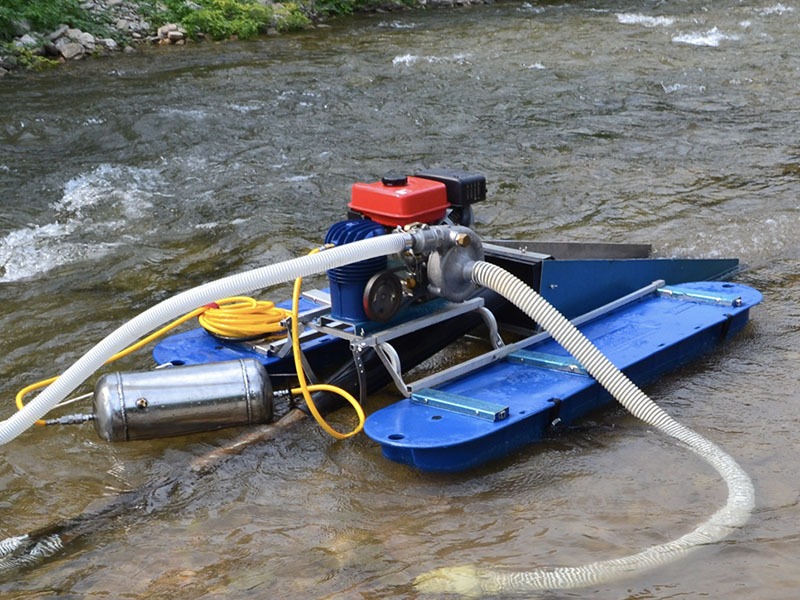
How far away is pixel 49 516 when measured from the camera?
385 cm

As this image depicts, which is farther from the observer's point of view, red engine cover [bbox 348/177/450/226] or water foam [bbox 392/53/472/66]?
water foam [bbox 392/53/472/66]

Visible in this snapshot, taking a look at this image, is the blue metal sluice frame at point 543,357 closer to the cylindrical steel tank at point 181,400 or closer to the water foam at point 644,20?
the cylindrical steel tank at point 181,400

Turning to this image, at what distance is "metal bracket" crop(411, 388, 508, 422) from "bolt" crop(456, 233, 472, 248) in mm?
678

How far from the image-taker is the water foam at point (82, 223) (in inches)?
268

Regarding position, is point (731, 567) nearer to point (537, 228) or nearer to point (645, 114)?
point (537, 228)

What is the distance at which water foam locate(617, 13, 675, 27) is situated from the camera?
1558cm

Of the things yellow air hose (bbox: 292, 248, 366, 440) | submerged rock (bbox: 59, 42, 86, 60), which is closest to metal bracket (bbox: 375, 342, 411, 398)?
yellow air hose (bbox: 292, 248, 366, 440)

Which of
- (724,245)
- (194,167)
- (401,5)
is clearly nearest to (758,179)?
(724,245)

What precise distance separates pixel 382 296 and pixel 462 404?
0.61 m

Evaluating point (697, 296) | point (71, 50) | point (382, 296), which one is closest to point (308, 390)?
point (382, 296)

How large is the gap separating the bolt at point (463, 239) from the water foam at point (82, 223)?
3.56 meters

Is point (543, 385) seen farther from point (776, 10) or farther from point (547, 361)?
point (776, 10)

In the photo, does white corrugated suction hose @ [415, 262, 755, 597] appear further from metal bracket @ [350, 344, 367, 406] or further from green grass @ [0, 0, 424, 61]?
green grass @ [0, 0, 424, 61]

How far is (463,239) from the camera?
14.1ft
